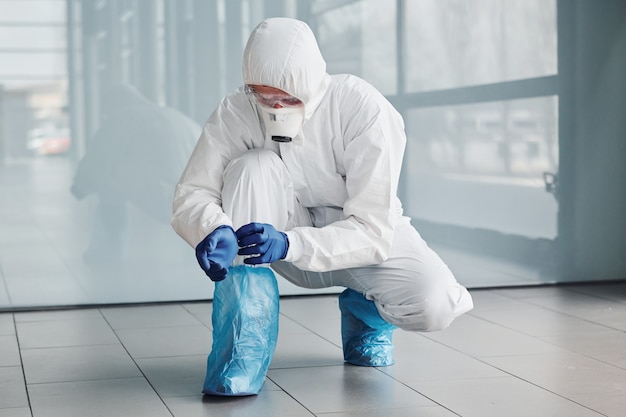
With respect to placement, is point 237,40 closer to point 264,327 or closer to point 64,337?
point 64,337

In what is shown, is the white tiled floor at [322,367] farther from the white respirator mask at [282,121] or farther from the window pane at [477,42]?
the window pane at [477,42]

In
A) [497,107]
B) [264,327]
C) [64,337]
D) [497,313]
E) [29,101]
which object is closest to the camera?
[264,327]

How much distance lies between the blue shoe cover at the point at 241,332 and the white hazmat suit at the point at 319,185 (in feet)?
0.19

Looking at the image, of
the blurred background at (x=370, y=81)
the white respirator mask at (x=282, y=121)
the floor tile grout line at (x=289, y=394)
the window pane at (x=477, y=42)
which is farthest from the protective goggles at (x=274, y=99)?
the window pane at (x=477, y=42)

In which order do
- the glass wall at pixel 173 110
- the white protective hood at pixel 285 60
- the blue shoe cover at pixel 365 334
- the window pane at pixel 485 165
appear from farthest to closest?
the window pane at pixel 485 165
the glass wall at pixel 173 110
the blue shoe cover at pixel 365 334
the white protective hood at pixel 285 60

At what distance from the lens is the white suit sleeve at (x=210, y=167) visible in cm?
216

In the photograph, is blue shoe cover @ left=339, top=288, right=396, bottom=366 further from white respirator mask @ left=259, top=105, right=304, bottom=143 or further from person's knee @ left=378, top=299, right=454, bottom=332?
white respirator mask @ left=259, top=105, right=304, bottom=143

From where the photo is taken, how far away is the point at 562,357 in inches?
98.0

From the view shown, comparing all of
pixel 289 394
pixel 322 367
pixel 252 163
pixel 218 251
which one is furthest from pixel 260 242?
pixel 322 367

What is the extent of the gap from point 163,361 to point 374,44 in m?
1.58

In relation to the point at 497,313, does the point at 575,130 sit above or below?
above

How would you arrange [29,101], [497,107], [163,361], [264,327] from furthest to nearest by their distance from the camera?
[497,107] < [29,101] < [163,361] < [264,327]

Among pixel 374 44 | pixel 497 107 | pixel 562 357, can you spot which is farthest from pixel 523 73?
pixel 562 357

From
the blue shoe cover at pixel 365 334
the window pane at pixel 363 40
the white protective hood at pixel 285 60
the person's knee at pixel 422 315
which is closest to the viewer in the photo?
Answer: the white protective hood at pixel 285 60
